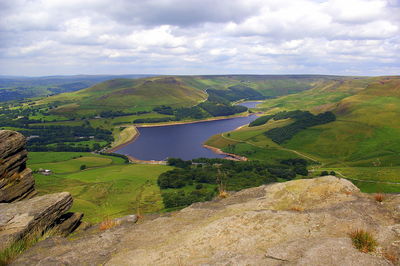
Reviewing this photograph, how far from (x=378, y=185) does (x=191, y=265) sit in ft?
384

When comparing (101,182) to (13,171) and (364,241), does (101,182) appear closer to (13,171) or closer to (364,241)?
(13,171)

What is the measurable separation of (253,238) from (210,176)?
123491mm

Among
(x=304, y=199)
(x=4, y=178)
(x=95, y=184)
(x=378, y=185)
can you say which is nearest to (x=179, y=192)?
(x=95, y=184)

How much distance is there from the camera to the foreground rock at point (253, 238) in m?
11.2

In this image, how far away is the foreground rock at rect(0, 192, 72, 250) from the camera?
15.8m

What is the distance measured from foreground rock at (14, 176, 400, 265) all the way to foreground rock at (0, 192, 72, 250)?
2.26 metres

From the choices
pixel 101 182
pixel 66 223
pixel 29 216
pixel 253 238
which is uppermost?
pixel 253 238

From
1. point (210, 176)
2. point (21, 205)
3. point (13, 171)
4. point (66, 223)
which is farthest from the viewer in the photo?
point (210, 176)

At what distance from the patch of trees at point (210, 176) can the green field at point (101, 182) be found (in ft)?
20.9

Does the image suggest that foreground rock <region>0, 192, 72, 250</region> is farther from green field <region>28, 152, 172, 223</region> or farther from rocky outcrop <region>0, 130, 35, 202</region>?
green field <region>28, 152, 172, 223</region>

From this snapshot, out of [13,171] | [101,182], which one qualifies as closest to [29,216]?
[13,171]

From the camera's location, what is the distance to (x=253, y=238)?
507 inches

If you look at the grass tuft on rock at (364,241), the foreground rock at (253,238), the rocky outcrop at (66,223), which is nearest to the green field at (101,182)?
the rocky outcrop at (66,223)

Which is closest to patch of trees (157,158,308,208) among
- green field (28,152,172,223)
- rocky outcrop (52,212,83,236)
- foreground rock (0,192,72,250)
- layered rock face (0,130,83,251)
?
green field (28,152,172,223)
